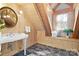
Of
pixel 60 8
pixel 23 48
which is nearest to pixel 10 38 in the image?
pixel 23 48

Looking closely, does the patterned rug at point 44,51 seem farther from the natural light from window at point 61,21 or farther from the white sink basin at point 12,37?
the natural light from window at point 61,21

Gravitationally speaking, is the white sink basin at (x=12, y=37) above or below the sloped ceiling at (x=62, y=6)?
below

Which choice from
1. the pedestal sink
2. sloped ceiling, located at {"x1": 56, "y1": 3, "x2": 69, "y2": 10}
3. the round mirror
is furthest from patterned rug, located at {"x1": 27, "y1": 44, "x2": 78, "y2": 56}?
sloped ceiling, located at {"x1": 56, "y1": 3, "x2": 69, "y2": 10}

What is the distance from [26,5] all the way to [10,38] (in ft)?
1.60

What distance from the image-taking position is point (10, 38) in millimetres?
1662

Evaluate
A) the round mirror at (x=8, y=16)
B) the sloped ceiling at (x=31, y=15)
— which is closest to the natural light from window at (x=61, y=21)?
the sloped ceiling at (x=31, y=15)

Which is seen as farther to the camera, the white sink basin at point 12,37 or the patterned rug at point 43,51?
the patterned rug at point 43,51

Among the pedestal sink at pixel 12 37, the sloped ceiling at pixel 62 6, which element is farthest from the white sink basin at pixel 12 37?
the sloped ceiling at pixel 62 6

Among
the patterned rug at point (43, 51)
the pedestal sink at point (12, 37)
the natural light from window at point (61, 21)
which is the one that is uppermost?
the natural light from window at point (61, 21)

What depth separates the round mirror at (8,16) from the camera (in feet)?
5.48

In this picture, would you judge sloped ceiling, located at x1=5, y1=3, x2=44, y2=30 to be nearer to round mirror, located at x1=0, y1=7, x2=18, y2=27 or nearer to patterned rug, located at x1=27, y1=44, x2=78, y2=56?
round mirror, located at x1=0, y1=7, x2=18, y2=27

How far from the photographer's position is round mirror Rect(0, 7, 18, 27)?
1.67 metres

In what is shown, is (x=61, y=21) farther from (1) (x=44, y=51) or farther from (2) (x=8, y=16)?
(2) (x=8, y=16)

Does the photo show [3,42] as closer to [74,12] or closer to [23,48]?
[23,48]
